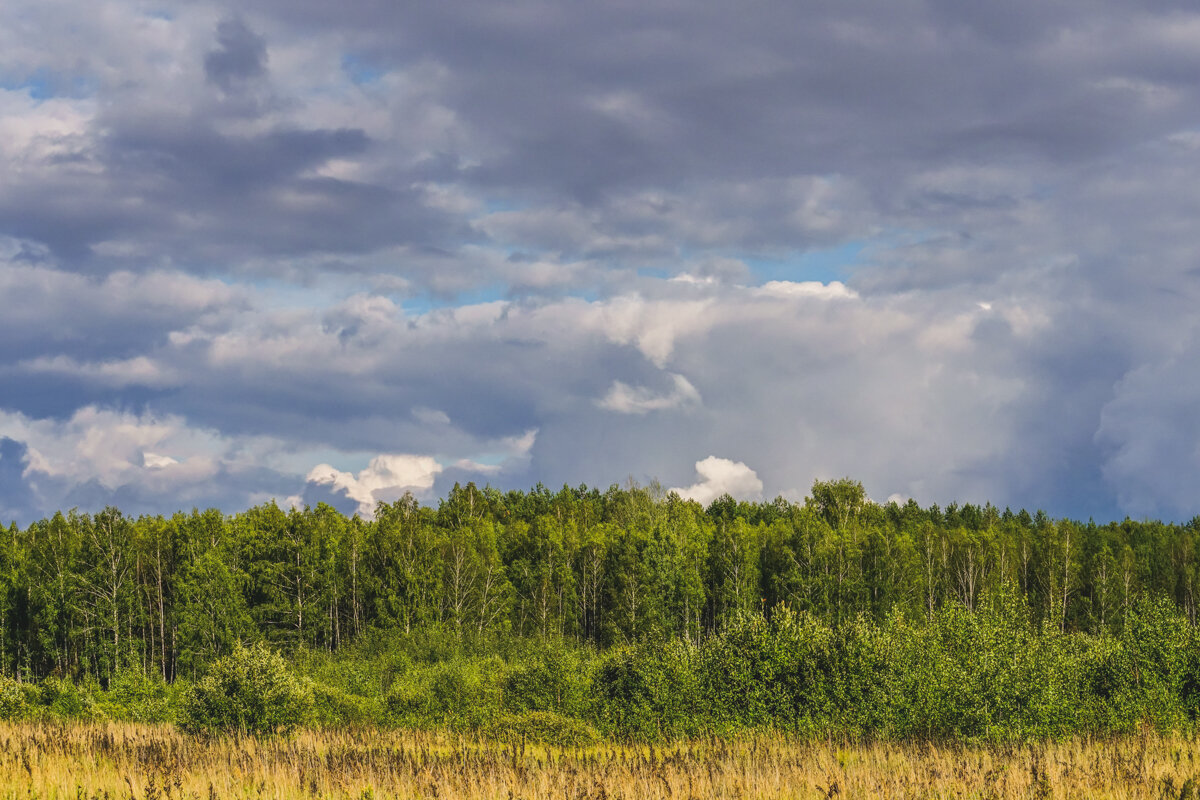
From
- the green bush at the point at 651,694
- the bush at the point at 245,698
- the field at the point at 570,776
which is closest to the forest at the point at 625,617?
the green bush at the point at 651,694

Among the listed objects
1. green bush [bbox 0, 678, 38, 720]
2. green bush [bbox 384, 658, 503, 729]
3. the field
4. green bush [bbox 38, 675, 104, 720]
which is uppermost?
the field

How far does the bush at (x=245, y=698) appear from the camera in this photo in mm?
40688

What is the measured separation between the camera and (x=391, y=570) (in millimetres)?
102500

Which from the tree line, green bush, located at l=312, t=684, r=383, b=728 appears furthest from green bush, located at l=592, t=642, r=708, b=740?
the tree line

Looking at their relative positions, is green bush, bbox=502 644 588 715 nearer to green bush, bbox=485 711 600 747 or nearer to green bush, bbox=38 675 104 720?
green bush, bbox=485 711 600 747

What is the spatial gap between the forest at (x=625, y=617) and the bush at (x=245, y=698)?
3.96 metres

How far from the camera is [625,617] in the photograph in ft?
354

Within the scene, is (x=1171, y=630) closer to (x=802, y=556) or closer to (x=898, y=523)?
(x=802, y=556)

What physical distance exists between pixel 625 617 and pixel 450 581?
19.7m

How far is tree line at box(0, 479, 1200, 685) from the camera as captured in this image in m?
102

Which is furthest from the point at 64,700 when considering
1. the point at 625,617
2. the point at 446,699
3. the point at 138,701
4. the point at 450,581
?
the point at 625,617

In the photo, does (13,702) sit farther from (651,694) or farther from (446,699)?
(651,694)

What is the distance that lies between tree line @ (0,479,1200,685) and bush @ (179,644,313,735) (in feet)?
167

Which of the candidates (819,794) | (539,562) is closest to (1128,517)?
(539,562)
